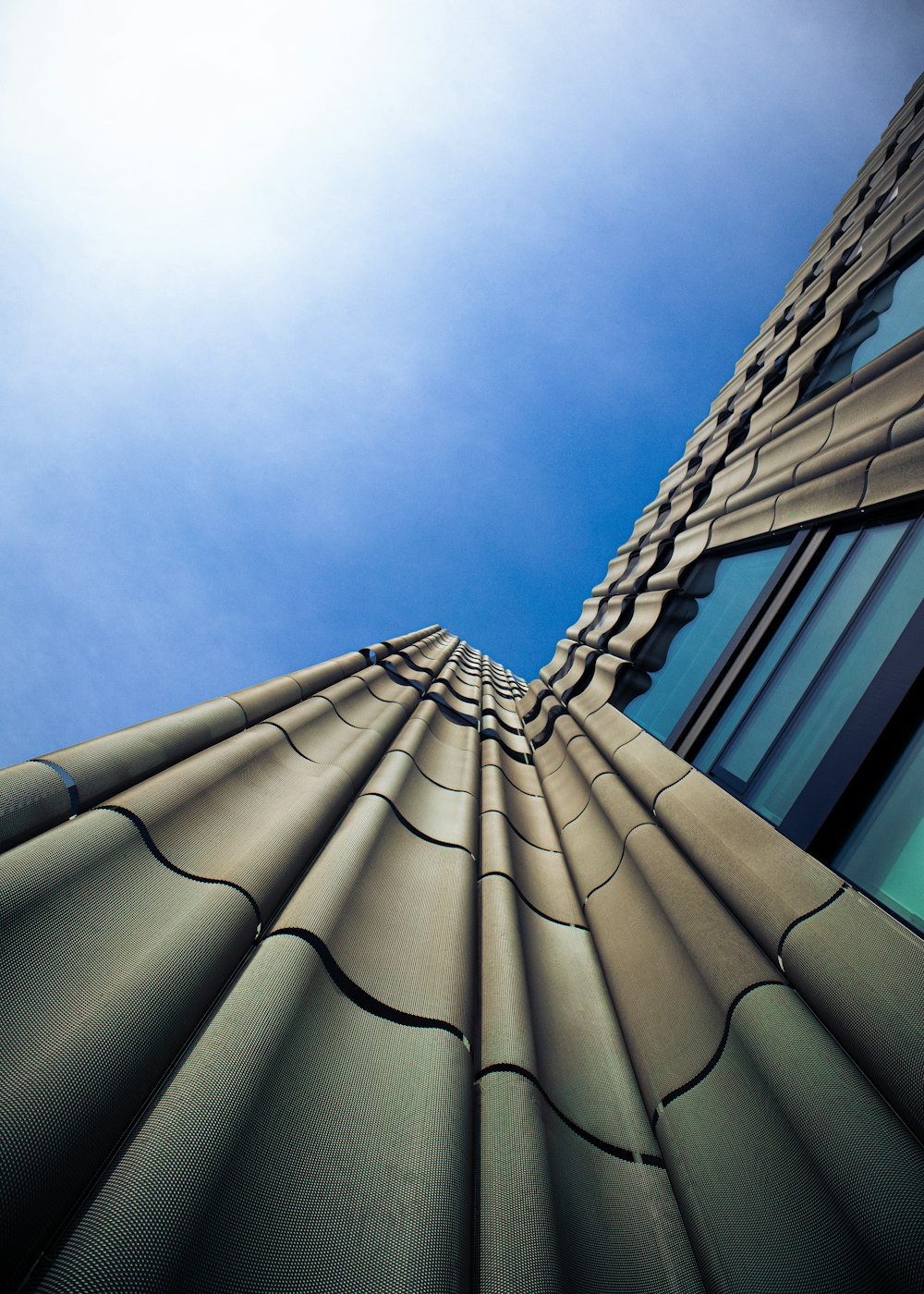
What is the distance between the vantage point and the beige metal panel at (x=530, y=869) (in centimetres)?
233

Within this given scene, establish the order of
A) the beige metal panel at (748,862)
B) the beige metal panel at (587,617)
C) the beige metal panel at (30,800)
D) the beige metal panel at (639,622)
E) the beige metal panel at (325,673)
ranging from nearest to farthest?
the beige metal panel at (30,800), the beige metal panel at (748,862), the beige metal panel at (325,673), the beige metal panel at (639,622), the beige metal panel at (587,617)

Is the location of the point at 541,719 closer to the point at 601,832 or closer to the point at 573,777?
the point at 573,777

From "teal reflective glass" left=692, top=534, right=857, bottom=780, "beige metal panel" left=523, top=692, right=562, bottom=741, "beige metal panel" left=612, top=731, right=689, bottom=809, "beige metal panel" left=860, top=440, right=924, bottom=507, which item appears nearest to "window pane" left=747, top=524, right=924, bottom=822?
"beige metal panel" left=860, top=440, right=924, bottom=507

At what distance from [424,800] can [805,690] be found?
1.88 meters

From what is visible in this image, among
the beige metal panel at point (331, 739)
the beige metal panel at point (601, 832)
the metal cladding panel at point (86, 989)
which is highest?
the beige metal panel at point (601, 832)

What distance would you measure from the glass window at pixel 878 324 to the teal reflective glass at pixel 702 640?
160 centimetres

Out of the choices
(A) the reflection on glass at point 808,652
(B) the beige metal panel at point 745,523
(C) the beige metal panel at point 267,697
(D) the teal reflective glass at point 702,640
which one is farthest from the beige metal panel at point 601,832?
(B) the beige metal panel at point 745,523

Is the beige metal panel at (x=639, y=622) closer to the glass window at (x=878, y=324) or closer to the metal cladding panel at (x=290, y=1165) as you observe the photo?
the glass window at (x=878, y=324)

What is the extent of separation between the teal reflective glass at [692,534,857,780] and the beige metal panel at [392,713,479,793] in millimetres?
1333

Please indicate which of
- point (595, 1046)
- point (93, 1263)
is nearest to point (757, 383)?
point (595, 1046)

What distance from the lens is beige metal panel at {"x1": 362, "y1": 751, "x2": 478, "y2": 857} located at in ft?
8.13

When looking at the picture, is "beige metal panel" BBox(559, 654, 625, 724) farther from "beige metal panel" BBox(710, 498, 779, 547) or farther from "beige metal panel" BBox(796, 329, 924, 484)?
"beige metal panel" BBox(796, 329, 924, 484)

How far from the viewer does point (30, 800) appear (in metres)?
1.40

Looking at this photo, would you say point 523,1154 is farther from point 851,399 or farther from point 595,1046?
point 851,399
